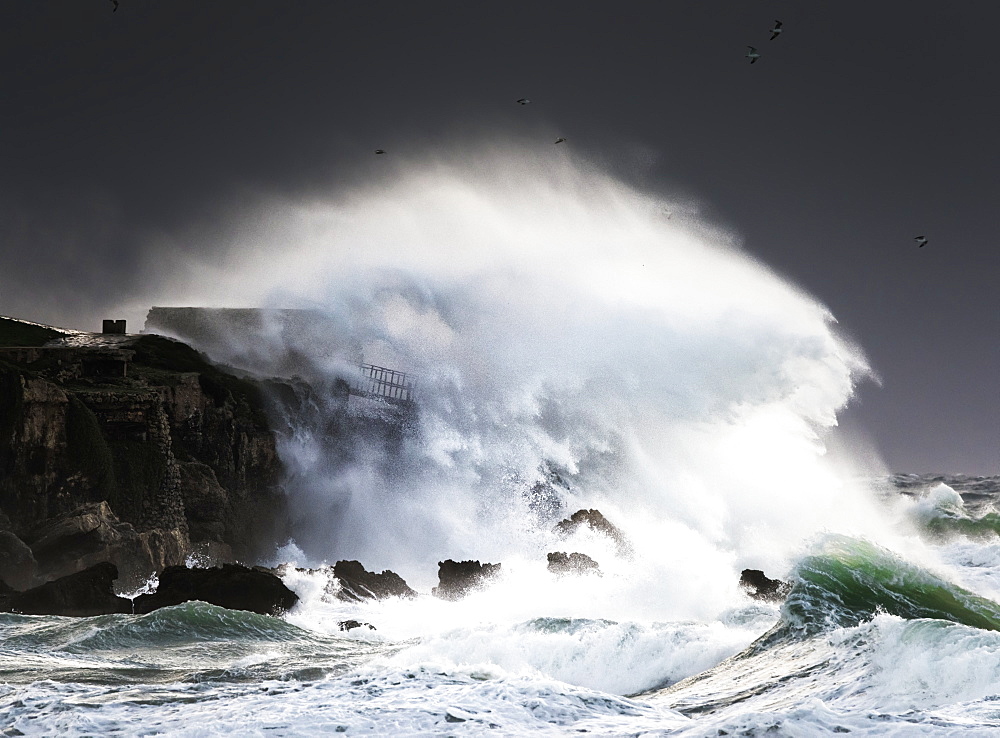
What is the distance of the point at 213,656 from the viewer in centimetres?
1327

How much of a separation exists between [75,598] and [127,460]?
7.96 metres

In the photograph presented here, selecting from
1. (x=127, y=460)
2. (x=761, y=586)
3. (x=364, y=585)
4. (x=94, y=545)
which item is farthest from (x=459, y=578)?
(x=127, y=460)

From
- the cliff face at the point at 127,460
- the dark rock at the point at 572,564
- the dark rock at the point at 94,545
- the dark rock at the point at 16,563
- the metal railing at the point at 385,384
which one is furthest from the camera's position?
the metal railing at the point at 385,384

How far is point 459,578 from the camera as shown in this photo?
2480 cm

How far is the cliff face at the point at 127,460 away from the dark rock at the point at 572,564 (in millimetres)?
9607

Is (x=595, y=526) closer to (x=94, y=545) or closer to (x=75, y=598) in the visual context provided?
(x=94, y=545)

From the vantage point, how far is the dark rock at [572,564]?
79.5 ft

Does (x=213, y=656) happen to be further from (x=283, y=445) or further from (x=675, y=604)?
(x=283, y=445)

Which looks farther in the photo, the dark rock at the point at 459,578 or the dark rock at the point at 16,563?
the dark rock at the point at 459,578

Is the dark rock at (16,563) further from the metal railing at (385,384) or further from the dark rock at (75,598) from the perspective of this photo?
the metal railing at (385,384)

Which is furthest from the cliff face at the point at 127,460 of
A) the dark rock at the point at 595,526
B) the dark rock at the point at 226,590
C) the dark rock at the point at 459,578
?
the dark rock at the point at 595,526

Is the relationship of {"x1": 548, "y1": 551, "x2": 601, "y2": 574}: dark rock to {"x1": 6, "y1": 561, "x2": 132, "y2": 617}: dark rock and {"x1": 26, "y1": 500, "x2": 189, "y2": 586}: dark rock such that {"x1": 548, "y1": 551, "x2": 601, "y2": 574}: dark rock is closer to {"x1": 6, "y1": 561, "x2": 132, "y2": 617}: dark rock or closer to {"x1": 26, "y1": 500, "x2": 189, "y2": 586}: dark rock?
{"x1": 26, "y1": 500, "x2": 189, "y2": 586}: dark rock

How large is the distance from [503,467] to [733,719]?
26.7 meters

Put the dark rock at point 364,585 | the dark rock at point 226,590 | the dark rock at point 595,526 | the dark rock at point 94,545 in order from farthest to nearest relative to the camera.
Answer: the dark rock at point 595,526 → the dark rock at point 364,585 → the dark rock at point 94,545 → the dark rock at point 226,590
